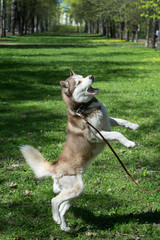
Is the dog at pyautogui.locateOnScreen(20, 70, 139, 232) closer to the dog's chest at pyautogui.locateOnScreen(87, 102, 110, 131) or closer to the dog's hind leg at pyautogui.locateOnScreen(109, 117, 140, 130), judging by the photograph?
the dog's chest at pyautogui.locateOnScreen(87, 102, 110, 131)

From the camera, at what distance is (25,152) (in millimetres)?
4266

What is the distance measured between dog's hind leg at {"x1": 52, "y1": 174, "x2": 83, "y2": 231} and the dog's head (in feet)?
3.28

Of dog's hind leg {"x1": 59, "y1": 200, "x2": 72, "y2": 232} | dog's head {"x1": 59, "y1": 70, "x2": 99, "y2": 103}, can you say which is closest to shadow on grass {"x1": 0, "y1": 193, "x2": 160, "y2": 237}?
dog's hind leg {"x1": 59, "y1": 200, "x2": 72, "y2": 232}

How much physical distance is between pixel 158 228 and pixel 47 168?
1.72 metres

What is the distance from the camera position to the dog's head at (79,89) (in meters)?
3.86

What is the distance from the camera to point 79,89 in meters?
3.89

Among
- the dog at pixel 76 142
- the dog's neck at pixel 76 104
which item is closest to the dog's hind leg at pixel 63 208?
the dog at pixel 76 142

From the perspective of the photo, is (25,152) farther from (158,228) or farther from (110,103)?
(110,103)

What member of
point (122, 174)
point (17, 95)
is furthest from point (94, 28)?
point (122, 174)

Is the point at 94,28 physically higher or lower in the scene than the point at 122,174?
higher

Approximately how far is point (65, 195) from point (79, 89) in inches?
52.4

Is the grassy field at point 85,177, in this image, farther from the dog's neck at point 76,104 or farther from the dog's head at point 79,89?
the dog's head at point 79,89

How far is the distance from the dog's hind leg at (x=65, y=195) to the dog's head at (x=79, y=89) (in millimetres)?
1001

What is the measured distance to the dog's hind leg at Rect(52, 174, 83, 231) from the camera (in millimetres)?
3961
